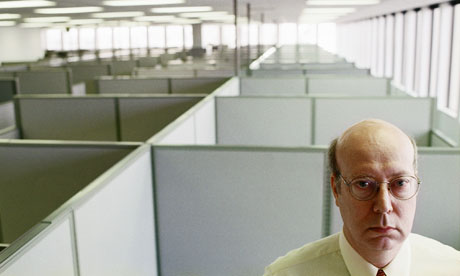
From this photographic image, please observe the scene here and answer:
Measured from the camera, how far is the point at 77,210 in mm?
1240

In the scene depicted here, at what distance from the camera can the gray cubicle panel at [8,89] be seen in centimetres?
541

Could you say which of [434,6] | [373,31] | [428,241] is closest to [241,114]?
[428,241]

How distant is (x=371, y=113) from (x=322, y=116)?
326 mm

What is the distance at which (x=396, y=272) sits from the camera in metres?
0.89

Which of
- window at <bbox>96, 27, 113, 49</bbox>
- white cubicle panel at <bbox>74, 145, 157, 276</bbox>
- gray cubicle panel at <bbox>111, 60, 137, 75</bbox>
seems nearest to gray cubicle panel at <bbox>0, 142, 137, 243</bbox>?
white cubicle panel at <bbox>74, 145, 157, 276</bbox>

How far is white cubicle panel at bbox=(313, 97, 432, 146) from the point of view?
3.03 m

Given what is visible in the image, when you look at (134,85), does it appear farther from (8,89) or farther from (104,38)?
(104,38)

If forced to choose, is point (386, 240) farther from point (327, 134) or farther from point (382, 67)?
point (382, 67)

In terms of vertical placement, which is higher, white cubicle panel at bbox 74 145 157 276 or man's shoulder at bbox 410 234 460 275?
man's shoulder at bbox 410 234 460 275

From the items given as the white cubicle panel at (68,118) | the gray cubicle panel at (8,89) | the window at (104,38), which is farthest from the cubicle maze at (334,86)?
the window at (104,38)

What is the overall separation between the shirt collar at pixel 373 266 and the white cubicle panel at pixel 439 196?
814 mm

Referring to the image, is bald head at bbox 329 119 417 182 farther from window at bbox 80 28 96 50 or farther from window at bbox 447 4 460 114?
window at bbox 80 28 96 50

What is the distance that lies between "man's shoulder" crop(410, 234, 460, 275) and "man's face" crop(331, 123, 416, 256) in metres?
0.06

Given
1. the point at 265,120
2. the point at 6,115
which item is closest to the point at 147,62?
the point at 6,115
